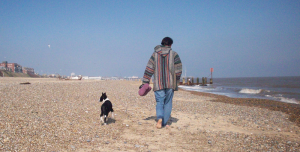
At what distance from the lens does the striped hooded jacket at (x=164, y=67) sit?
17.0 feet

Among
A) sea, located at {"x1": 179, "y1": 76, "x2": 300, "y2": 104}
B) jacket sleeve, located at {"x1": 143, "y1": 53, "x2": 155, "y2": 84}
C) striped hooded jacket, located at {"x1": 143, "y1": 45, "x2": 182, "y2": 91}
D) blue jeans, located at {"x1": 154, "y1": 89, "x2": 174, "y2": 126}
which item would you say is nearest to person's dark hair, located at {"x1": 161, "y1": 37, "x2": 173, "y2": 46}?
striped hooded jacket, located at {"x1": 143, "y1": 45, "x2": 182, "y2": 91}

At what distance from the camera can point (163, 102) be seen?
5355mm

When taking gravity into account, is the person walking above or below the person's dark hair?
below

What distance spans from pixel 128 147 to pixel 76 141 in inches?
39.7

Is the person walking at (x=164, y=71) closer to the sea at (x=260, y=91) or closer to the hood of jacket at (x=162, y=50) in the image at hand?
the hood of jacket at (x=162, y=50)

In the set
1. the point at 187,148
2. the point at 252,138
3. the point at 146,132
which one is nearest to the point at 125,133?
the point at 146,132

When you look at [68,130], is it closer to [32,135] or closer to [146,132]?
[32,135]

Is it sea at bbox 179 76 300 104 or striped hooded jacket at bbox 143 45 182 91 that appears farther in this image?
sea at bbox 179 76 300 104

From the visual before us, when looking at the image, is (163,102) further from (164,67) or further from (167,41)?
(167,41)

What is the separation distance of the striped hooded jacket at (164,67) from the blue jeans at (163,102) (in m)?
0.14

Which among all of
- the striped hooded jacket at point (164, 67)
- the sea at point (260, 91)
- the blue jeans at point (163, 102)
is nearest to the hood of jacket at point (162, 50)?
the striped hooded jacket at point (164, 67)

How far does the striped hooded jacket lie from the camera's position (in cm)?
520

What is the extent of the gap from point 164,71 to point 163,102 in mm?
766

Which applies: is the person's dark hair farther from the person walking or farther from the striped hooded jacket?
the striped hooded jacket
